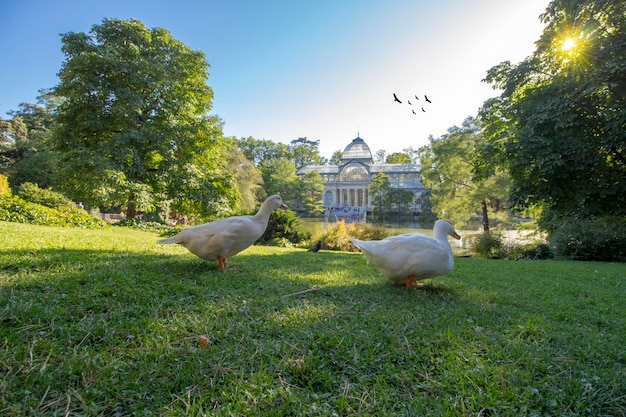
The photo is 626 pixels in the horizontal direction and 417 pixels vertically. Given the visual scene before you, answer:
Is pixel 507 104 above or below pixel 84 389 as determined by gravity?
above

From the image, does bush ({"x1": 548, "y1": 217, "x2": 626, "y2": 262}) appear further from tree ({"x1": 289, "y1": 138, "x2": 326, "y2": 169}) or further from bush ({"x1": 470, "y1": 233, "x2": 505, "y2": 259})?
tree ({"x1": 289, "y1": 138, "x2": 326, "y2": 169})

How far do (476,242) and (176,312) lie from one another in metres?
12.7

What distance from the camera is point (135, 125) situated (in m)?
11.0

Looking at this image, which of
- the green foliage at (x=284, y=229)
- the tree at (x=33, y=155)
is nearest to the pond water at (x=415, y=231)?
the green foliage at (x=284, y=229)

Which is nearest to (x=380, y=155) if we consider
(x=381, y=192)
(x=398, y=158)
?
(x=398, y=158)

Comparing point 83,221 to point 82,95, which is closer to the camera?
point 83,221

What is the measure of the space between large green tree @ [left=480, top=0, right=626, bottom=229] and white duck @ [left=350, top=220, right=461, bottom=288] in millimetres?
6216

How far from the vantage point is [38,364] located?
4.41 feet

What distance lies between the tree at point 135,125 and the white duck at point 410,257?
31.0 feet

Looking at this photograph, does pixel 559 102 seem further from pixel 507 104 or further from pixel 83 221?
pixel 83 221

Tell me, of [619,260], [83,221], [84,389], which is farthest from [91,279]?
[619,260]

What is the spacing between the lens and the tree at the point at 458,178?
698 inches

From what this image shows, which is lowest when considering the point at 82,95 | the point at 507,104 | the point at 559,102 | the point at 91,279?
the point at 91,279

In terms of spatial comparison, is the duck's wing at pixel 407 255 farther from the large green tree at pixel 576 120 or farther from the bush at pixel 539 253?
the bush at pixel 539 253
